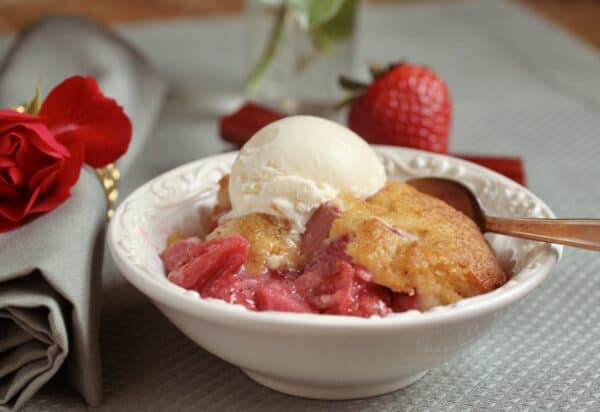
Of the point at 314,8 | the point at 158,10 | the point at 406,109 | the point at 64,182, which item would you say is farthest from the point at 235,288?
the point at 158,10

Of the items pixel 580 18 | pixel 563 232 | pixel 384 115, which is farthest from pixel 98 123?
pixel 580 18

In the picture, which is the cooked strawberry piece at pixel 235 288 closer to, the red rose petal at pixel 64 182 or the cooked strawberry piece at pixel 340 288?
the cooked strawberry piece at pixel 340 288

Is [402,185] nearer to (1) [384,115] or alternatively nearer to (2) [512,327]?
(2) [512,327]

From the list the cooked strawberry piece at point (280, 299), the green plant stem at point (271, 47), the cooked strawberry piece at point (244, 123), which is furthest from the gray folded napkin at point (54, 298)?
the green plant stem at point (271, 47)

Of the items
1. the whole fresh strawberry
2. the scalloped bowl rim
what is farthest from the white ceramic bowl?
the whole fresh strawberry

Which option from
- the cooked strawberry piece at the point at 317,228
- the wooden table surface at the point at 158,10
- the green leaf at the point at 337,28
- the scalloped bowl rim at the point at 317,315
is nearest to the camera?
the scalloped bowl rim at the point at 317,315

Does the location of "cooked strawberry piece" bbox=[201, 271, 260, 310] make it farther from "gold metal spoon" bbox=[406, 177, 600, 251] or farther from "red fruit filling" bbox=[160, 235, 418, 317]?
"gold metal spoon" bbox=[406, 177, 600, 251]
